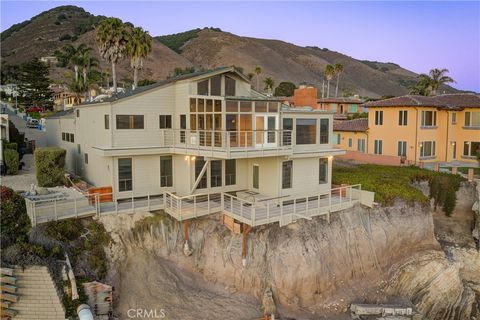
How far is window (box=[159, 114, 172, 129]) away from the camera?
21.5 metres

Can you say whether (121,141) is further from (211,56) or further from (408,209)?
(211,56)

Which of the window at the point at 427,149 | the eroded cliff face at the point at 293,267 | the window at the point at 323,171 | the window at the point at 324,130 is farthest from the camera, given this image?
the window at the point at 427,149

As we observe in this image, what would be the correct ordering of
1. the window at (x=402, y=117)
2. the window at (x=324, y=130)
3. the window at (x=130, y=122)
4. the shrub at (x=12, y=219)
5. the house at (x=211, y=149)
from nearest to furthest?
1. the shrub at (x=12, y=219)
2. the house at (x=211, y=149)
3. the window at (x=130, y=122)
4. the window at (x=324, y=130)
5. the window at (x=402, y=117)


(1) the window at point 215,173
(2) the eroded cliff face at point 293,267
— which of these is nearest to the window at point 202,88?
(1) the window at point 215,173

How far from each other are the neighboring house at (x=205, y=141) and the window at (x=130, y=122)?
0.17ft

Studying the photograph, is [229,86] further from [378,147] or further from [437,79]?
[437,79]

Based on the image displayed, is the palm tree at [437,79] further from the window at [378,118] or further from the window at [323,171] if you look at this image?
the window at [323,171]

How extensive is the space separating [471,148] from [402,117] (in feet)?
25.6

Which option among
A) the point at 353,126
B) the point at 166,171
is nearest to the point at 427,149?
the point at 353,126

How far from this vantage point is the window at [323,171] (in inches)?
944

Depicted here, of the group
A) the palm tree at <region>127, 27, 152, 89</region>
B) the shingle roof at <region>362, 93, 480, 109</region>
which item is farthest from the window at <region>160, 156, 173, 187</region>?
the shingle roof at <region>362, 93, 480, 109</region>

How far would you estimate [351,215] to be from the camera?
75.7 ft

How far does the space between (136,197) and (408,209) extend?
1709 cm

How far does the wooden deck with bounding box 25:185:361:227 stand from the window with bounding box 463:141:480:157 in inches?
858
